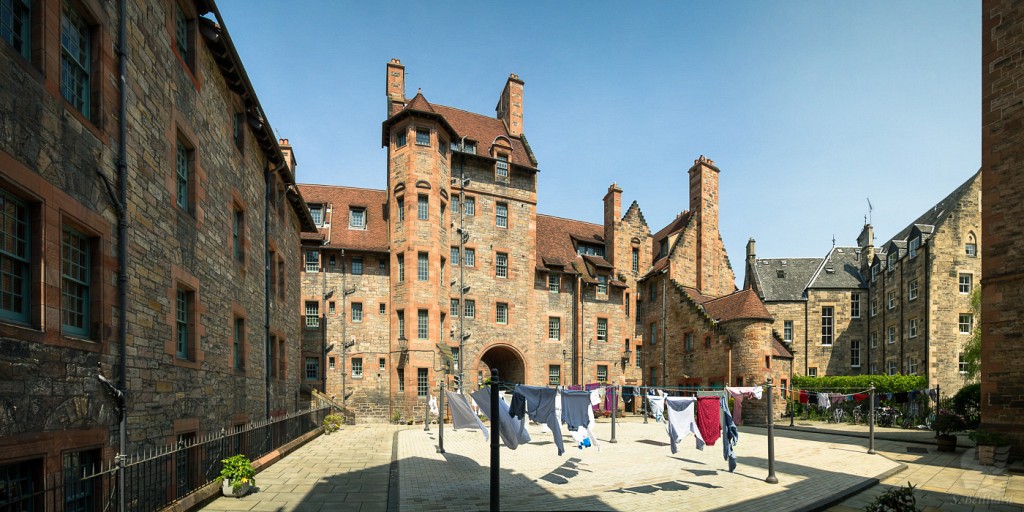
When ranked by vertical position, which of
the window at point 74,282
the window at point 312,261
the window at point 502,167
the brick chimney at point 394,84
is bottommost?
the window at point 74,282

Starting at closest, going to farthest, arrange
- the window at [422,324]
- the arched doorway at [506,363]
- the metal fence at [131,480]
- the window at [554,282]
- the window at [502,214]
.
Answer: the metal fence at [131,480] < the window at [422,324] < the arched doorway at [506,363] < the window at [502,214] < the window at [554,282]

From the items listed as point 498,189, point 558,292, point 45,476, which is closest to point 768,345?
point 558,292

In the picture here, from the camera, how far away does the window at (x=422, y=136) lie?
34062 millimetres

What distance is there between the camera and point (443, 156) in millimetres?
35375

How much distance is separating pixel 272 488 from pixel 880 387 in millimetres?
37459

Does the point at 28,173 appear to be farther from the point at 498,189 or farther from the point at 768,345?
the point at 768,345

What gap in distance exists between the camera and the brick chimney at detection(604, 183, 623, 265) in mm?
42438

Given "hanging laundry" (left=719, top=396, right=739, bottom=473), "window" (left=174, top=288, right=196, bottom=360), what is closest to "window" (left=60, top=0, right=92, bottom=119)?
"window" (left=174, top=288, right=196, bottom=360)

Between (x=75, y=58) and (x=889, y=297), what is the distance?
48.1 meters

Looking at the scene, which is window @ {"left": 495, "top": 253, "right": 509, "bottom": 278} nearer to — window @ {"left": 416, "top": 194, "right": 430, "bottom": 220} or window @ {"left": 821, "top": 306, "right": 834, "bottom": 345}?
window @ {"left": 416, "top": 194, "right": 430, "bottom": 220}

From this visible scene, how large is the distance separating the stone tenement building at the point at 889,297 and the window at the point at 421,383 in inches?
1155

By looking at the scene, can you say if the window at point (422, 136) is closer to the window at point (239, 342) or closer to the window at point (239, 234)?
the window at point (239, 234)

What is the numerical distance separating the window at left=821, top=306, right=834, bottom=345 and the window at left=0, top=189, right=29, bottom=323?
163 feet

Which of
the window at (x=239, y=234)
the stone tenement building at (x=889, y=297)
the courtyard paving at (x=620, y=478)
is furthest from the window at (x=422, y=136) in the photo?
the stone tenement building at (x=889, y=297)
